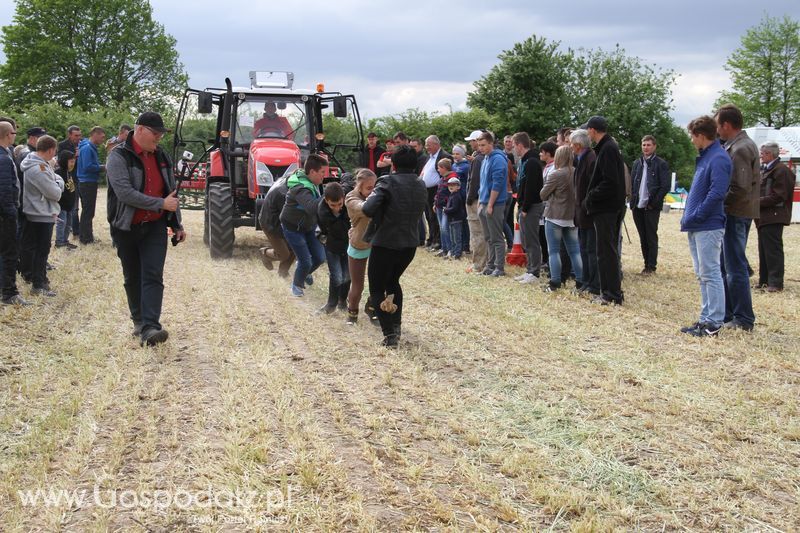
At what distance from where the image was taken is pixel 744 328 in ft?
23.1

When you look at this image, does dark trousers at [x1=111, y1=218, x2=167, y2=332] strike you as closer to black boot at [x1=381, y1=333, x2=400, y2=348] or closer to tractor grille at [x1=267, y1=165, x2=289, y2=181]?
black boot at [x1=381, y1=333, x2=400, y2=348]

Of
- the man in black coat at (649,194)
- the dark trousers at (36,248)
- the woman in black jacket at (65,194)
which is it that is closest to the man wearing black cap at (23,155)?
the dark trousers at (36,248)

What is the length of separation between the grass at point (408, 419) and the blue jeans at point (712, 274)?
0.23m

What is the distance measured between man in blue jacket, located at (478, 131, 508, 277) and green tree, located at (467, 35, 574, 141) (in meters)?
30.9

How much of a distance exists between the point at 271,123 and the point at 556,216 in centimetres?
516

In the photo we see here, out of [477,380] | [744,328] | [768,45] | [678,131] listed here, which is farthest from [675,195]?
[477,380]

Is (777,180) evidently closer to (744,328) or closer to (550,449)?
(744,328)

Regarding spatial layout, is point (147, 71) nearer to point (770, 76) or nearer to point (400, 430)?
point (770, 76)

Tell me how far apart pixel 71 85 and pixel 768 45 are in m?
38.4

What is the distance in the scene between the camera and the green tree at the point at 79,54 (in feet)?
137

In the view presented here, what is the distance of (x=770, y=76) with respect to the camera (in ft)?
140

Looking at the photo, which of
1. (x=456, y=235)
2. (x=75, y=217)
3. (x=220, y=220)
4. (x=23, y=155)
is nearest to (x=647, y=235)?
(x=456, y=235)

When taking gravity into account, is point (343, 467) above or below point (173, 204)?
below

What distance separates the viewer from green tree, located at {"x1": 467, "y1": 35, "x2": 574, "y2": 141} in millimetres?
40719
